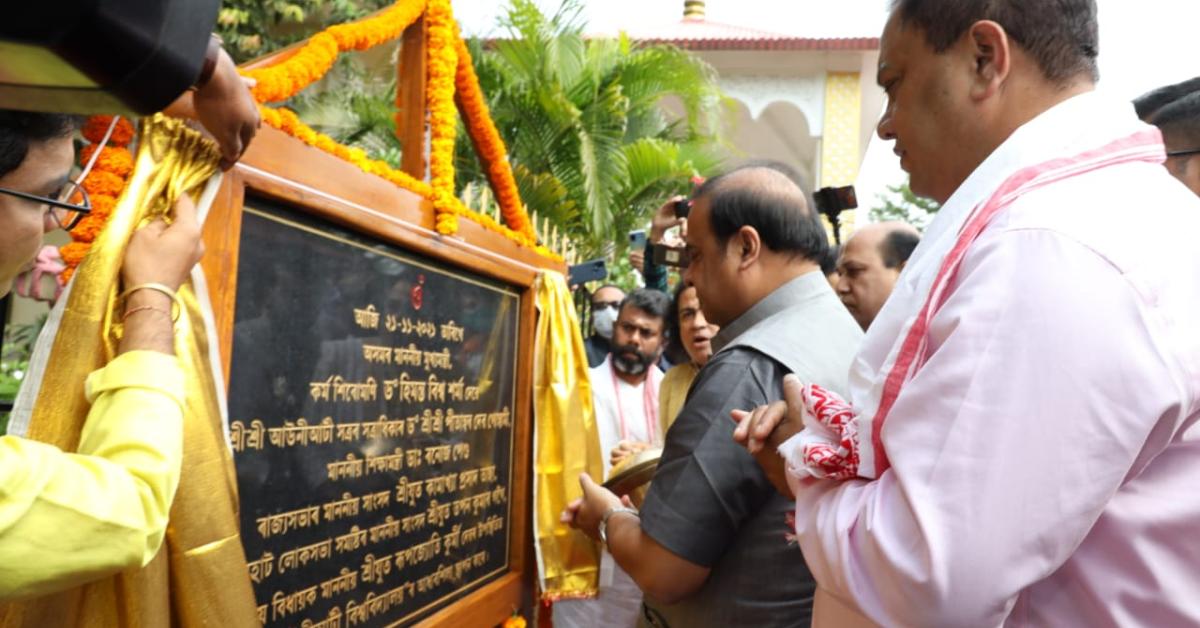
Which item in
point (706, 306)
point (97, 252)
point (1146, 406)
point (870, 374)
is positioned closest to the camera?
point (1146, 406)

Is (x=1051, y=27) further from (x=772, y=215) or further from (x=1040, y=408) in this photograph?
(x=772, y=215)

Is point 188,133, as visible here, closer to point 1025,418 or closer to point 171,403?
point 171,403

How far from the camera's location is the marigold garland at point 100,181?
170cm

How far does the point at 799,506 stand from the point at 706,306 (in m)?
1.14

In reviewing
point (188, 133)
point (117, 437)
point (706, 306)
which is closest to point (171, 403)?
point (117, 437)

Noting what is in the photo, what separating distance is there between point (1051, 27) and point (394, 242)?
1.87m

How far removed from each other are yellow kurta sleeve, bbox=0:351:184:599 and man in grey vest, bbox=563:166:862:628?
101 cm

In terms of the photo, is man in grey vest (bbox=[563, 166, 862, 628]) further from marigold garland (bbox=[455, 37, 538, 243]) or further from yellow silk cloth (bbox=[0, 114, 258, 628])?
marigold garland (bbox=[455, 37, 538, 243])

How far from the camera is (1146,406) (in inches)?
38.8

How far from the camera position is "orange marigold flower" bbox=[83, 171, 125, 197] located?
174 cm


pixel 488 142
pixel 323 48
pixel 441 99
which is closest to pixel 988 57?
pixel 323 48

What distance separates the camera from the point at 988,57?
1.28m

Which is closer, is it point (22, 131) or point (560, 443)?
point (22, 131)

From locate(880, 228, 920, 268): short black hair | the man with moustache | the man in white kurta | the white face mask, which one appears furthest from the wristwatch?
the white face mask
